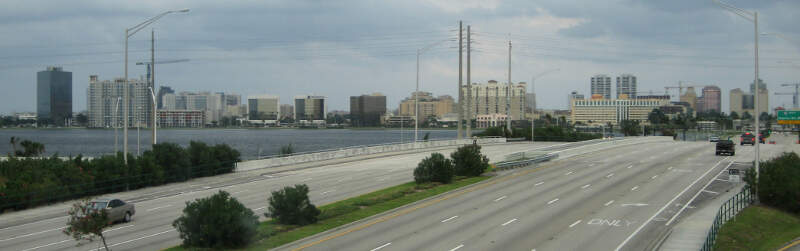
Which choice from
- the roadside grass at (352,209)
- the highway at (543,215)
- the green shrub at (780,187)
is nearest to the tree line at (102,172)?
the roadside grass at (352,209)

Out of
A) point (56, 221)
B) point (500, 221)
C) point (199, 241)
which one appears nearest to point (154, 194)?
point (56, 221)

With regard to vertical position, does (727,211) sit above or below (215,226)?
below

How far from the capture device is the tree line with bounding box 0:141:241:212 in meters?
36.7

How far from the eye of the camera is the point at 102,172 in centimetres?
4231

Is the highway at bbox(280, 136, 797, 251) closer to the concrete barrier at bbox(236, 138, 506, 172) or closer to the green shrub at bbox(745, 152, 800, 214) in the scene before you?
the green shrub at bbox(745, 152, 800, 214)

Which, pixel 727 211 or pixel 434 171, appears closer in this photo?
pixel 727 211

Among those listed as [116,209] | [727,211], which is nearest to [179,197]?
[116,209]

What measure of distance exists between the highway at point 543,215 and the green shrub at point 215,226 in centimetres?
171

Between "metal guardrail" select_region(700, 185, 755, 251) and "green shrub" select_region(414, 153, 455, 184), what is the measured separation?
17.1 meters

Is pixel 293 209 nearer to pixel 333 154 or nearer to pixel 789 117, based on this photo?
pixel 333 154

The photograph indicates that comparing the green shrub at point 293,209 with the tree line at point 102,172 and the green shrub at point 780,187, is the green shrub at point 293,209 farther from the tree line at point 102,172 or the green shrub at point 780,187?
the green shrub at point 780,187

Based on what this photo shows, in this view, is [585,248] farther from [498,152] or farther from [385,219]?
[498,152]

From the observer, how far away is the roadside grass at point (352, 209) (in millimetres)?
24203

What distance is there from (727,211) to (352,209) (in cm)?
1775
